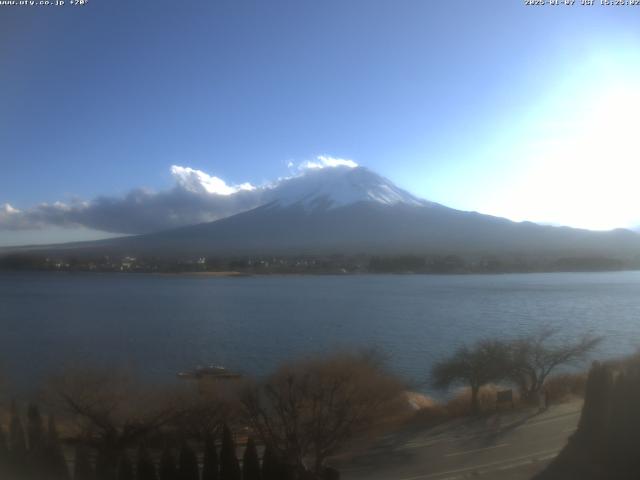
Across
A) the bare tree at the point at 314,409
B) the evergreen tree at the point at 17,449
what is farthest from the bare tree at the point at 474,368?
the evergreen tree at the point at 17,449

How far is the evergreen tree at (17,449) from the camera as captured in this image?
3.35m

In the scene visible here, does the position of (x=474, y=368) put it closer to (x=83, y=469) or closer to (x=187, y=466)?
(x=187, y=466)

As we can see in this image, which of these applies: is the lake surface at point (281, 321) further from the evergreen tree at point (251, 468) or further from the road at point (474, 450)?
the evergreen tree at point (251, 468)

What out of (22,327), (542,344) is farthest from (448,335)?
(22,327)

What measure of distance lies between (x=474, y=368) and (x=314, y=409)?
284 cm

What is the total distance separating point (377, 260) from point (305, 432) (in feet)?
62.4

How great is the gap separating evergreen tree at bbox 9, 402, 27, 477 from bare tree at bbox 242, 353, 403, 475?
60.5 inches

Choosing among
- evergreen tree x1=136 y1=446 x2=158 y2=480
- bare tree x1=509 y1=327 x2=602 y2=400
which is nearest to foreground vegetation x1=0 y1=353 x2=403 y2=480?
evergreen tree x1=136 y1=446 x2=158 y2=480

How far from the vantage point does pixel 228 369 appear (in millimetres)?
7105

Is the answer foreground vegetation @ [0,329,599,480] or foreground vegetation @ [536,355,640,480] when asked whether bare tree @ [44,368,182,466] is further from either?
foreground vegetation @ [536,355,640,480]

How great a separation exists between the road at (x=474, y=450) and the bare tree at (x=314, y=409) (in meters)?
0.25

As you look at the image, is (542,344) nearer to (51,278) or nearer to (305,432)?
(305,432)

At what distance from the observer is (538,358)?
267 inches

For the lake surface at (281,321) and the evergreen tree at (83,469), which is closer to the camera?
the evergreen tree at (83,469)
